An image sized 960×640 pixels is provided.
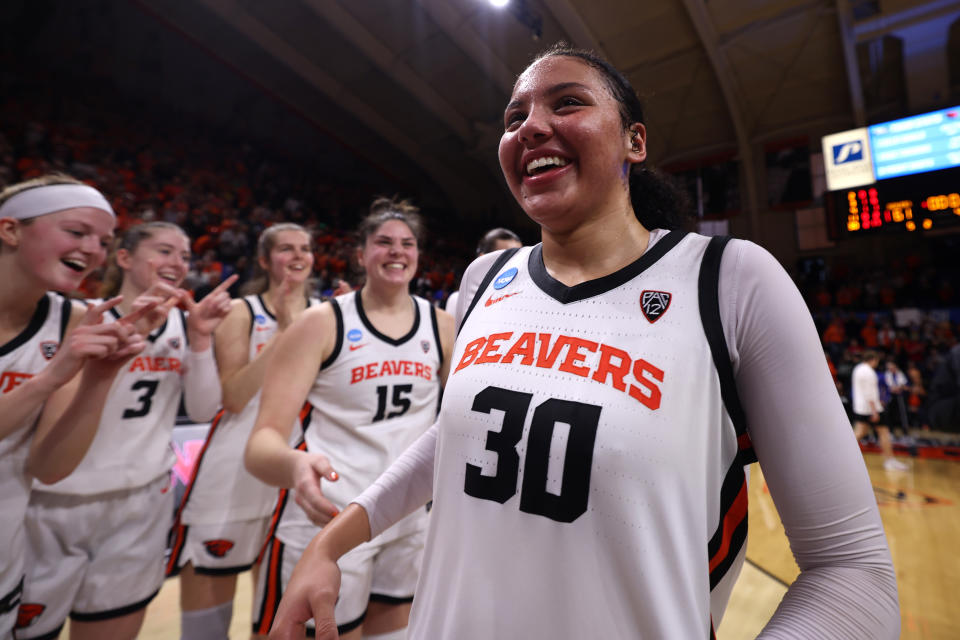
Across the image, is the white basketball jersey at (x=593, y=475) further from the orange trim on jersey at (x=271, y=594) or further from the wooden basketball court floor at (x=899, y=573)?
the wooden basketball court floor at (x=899, y=573)

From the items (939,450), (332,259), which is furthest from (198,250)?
(939,450)

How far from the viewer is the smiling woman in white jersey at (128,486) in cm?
196

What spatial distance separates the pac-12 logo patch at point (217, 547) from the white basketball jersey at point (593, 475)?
1.92 m

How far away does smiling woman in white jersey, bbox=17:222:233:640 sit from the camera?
1.96m

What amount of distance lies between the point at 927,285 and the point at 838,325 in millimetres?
2165

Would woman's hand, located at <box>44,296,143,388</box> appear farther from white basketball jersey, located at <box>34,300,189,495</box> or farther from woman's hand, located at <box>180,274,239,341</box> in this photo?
woman's hand, located at <box>180,274,239,341</box>

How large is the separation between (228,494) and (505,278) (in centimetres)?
217

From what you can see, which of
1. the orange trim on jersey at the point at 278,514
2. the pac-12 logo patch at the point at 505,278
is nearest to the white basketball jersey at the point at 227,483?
the orange trim on jersey at the point at 278,514

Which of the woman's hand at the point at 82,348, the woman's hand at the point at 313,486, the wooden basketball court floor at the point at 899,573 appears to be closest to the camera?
the woman's hand at the point at 313,486

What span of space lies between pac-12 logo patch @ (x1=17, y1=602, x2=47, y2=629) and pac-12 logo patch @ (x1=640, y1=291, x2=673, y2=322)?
2466 mm

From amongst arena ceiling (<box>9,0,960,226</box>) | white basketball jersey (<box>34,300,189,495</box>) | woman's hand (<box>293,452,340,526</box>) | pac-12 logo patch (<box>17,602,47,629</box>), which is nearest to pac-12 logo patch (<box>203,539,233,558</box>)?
white basketball jersey (<box>34,300,189,495</box>)

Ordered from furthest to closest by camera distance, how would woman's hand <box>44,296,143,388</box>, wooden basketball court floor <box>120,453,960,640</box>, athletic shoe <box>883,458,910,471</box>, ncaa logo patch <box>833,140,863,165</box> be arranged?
ncaa logo patch <box>833,140,863,165</box> < athletic shoe <box>883,458,910,471</box> < wooden basketball court floor <box>120,453,960,640</box> < woman's hand <box>44,296,143,388</box>

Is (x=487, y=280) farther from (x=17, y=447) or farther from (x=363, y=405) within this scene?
(x=17, y=447)

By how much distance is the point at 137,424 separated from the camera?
7.29ft
